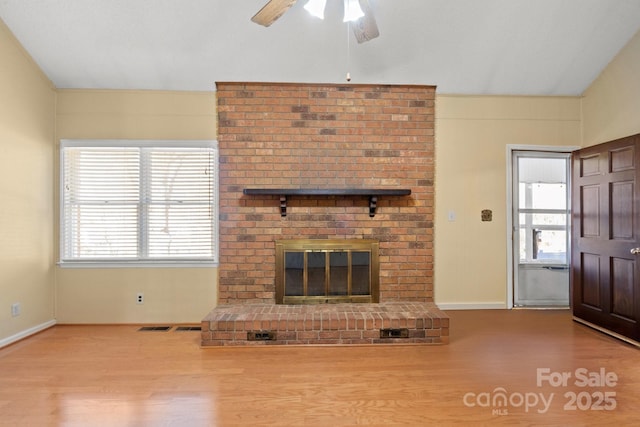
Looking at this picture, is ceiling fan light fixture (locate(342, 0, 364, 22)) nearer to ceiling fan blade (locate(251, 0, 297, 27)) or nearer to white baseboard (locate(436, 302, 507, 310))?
ceiling fan blade (locate(251, 0, 297, 27))

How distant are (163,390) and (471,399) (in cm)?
197

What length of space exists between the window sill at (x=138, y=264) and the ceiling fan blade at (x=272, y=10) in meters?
2.43

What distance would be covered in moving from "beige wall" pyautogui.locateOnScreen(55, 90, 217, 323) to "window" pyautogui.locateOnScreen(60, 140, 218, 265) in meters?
0.13

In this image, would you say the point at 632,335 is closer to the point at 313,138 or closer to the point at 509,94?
the point at 509,94

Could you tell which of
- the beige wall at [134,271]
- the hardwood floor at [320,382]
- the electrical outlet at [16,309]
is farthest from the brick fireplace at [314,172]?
the electrical outlet at [16,309]

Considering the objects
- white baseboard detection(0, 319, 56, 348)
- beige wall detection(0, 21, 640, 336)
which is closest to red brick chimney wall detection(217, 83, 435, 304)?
beige wall detection(0, 21, 640, 336)

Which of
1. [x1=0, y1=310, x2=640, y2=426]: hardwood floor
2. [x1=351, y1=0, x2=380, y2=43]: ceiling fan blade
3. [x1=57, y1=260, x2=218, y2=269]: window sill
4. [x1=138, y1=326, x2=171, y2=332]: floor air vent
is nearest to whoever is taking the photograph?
[x1=0, y1=310, x2=640, y2=426]: hardwood floor

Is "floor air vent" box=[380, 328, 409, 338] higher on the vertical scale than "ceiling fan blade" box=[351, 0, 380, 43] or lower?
lower

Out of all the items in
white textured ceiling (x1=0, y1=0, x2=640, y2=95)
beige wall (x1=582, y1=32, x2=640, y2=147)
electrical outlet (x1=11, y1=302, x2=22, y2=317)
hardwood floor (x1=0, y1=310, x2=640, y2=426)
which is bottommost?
hardwood floor (x1=0, y1=310, x2=640, y2=426)

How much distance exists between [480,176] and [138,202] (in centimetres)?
385

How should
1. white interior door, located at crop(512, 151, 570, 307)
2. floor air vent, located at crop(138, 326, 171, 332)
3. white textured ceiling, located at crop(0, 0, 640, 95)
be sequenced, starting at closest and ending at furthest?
white textured ceiling, located at crop(0, 0, 640, 95)
floor air vent, located at crop(138, 326, 171, 332)
white interior door, located at crop(512, 151, 570, 307)

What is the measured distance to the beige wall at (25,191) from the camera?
291 cm

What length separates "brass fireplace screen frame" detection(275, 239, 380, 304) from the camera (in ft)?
11.5

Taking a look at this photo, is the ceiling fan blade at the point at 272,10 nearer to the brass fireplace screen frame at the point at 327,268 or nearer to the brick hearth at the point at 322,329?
the brass fireplace screen frame at the point at 327,268
